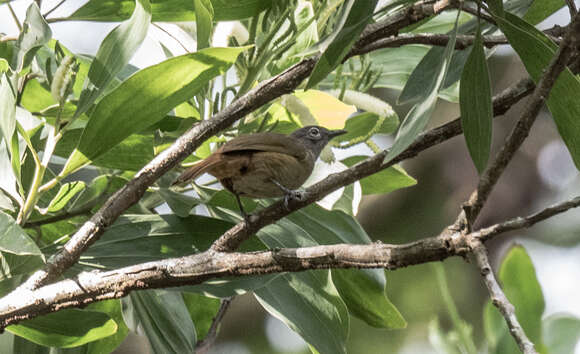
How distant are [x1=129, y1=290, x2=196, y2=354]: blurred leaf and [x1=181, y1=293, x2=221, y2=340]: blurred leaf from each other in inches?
13.2

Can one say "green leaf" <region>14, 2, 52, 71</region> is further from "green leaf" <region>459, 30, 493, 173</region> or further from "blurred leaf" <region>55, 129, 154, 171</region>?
"green leaf" <region>459, 30, 493, 173</region>

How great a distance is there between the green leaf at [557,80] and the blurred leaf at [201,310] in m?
1.24

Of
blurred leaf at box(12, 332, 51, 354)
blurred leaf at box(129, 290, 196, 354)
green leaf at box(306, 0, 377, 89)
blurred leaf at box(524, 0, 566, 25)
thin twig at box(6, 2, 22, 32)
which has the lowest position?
blurred leaf at box(12, 332, 51, 354)

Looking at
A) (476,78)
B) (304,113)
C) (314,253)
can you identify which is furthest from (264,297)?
(476,78)

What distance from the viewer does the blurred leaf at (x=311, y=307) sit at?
2.02 m

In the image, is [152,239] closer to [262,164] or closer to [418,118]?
[262,164]

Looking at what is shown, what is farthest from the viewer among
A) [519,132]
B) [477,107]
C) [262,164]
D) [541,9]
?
[262,164]

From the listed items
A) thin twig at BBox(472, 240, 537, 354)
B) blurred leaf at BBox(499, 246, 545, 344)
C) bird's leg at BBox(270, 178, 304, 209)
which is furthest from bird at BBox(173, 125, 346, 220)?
thin twig at BBox(472, 240, 537, 354)

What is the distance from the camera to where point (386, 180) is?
223 centimetres

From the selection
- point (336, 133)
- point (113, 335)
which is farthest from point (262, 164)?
point (113, 335)

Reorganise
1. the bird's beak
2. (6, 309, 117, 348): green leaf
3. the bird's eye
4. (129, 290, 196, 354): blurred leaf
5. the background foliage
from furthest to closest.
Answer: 1. the bird's eye
2. the bird's beak
3. (129, 290, 196, 354): blurred leaf
4. (6, 309, 117, 348): green leaf
5. the background foliage

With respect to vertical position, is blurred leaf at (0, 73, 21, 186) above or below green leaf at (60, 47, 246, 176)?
below

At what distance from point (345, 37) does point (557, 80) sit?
45cm

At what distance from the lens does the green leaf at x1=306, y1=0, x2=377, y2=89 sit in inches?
60.6
